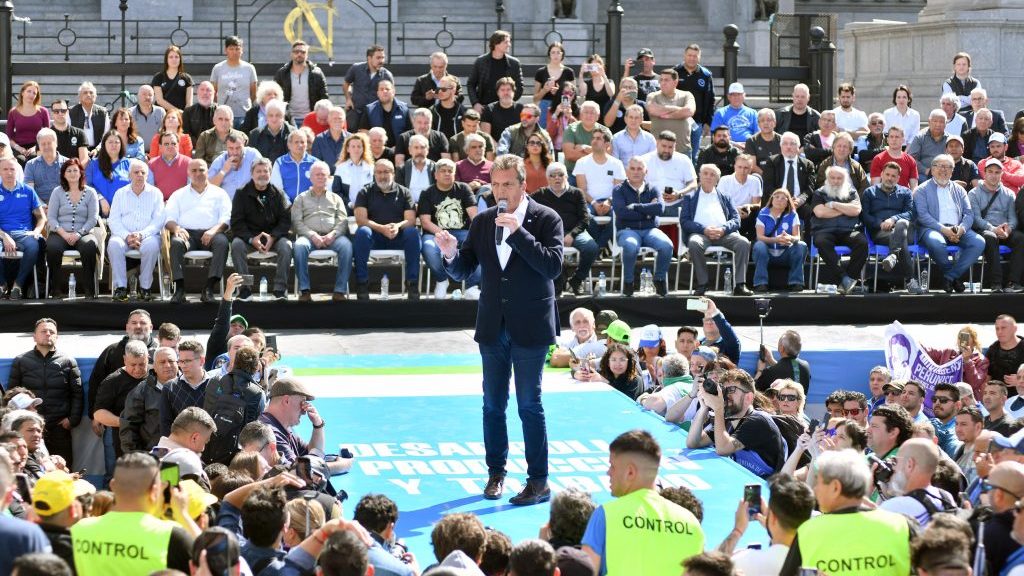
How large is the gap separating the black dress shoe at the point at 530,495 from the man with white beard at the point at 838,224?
8.87m

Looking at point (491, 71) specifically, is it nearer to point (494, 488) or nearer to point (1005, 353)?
point (1005, 353)

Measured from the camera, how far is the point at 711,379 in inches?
433

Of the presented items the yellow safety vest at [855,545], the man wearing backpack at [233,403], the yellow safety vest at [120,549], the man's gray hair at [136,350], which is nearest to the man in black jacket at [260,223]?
the man's gray hair at [136,350]

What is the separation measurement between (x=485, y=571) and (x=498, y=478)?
2.70 metres

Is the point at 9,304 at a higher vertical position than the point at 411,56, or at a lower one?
lower

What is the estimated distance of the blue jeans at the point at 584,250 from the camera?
1678cm

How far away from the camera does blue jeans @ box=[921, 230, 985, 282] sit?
17.6 metres

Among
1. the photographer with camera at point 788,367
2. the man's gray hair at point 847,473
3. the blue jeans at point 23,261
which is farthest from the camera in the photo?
the blue jeans at point 23,261

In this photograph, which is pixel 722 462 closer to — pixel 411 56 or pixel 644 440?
pixel 644 440

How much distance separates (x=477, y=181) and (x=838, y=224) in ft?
13.3

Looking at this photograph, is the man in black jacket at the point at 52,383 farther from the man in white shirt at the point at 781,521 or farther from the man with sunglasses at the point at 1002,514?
the man with sunglasses at the point at 1002,514

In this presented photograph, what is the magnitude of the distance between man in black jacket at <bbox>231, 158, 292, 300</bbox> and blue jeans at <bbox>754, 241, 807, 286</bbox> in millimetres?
5101

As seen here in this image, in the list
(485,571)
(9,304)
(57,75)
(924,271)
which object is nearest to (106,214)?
(9,304)

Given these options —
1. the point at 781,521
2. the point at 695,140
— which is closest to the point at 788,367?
the point at 695,140
